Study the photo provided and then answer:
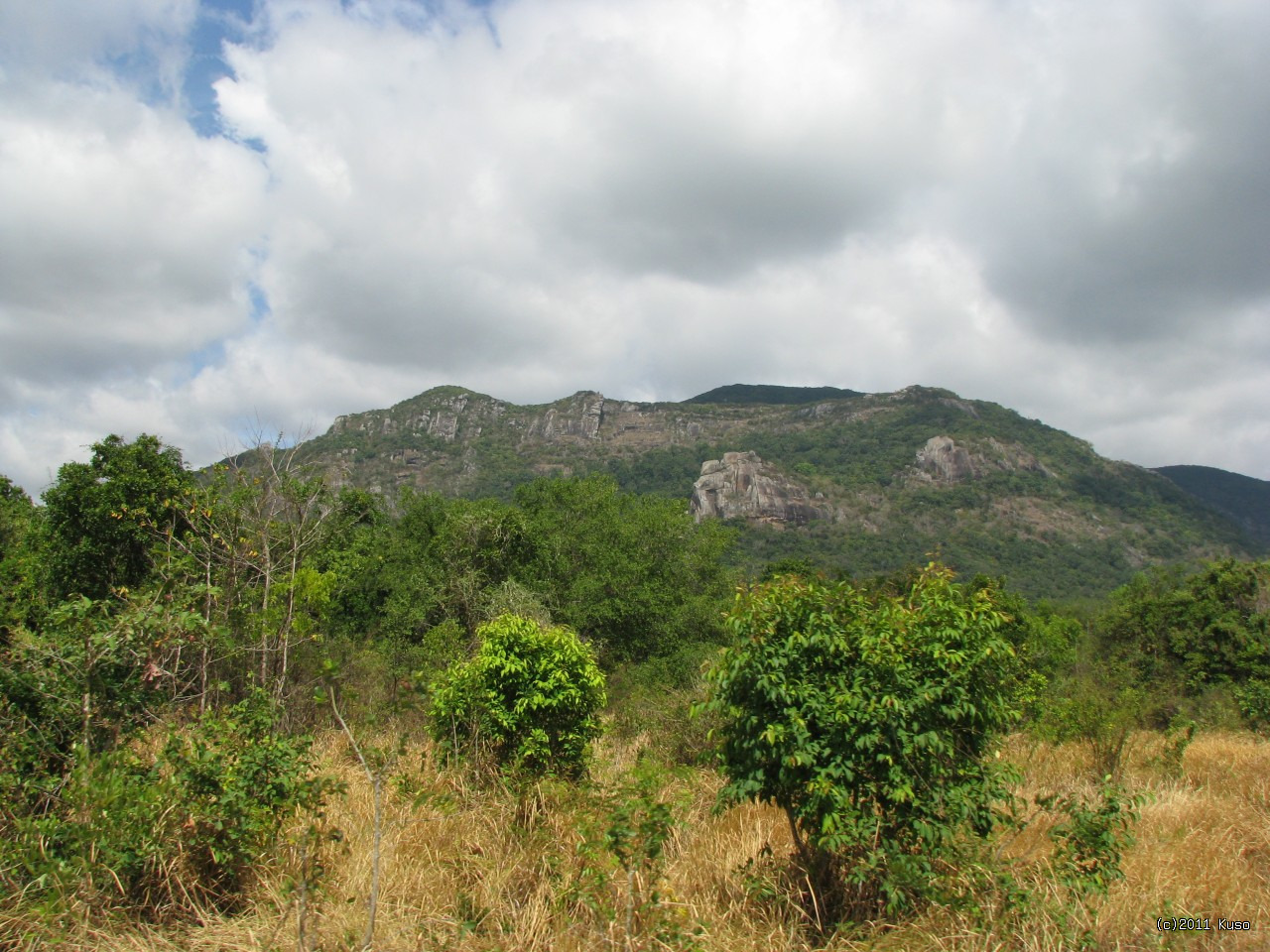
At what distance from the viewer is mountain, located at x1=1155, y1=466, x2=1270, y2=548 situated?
16688cm

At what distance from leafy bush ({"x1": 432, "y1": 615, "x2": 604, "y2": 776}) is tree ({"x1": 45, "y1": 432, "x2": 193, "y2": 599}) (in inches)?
381

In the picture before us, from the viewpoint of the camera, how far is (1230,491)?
18138 centimetres

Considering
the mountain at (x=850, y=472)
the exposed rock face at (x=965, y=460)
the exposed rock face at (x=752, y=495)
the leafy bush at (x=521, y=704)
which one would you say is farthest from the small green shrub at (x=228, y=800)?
the exposed rock face at (x=965, y=460)

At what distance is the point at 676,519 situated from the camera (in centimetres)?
2514

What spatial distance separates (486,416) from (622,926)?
166 m

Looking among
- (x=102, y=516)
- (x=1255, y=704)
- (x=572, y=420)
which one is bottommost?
(x=1255, y=704)

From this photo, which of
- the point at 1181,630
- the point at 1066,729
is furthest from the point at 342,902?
the point at 1181,630

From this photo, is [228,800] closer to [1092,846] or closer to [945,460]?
[1092,846]

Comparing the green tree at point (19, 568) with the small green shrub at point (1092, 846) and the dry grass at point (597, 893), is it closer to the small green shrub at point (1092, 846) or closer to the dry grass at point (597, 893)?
the dry grass at point (597, 893)

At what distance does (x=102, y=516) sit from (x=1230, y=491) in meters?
228

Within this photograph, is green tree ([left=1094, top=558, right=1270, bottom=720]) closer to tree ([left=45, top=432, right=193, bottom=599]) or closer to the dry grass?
the dry grass

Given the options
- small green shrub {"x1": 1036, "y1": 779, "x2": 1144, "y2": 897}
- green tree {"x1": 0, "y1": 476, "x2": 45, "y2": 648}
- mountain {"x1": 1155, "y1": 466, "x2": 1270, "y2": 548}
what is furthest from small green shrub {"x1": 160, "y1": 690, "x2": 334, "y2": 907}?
mountain {"x1": 1155, "y1": 466, "x2": 1270, "y2": 548}

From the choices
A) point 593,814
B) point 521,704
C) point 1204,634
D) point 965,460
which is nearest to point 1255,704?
point 1204,634

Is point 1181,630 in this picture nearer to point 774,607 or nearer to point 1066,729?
point 1066,729
